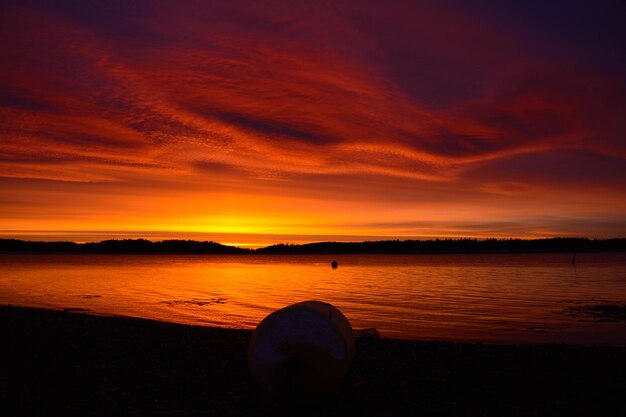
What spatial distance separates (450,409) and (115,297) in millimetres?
32996

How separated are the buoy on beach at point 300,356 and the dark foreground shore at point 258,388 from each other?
422 mm

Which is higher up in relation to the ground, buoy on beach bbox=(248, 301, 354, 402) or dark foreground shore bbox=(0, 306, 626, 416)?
buoy on beach bbox=(248, 301, 354, 402)

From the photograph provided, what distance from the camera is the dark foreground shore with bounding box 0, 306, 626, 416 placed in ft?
28.4

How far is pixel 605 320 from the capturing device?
80.7ft

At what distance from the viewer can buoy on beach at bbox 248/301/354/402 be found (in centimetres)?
848

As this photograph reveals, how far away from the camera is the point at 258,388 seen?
32.5 ft

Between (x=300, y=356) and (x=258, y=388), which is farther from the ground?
(x=300, y=356)

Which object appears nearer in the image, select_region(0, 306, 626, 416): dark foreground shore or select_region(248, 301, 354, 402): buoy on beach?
select_region(248, 301, 354, 402): buoy on beach

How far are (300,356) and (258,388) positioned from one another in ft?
6.41

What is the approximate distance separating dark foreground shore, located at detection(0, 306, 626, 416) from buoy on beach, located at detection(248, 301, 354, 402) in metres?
0.42

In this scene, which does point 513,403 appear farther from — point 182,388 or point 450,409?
point 182,388

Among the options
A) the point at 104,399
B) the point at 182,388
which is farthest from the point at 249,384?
the point at 104,399

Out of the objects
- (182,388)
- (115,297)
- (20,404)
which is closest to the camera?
(20,404)

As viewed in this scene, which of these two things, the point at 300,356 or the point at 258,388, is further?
the point at 258,388
